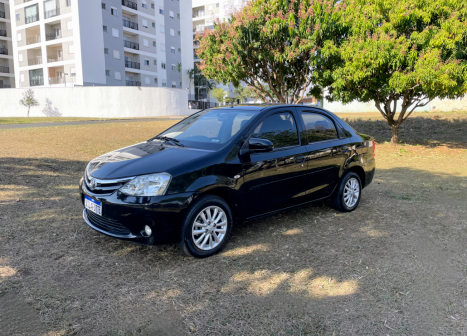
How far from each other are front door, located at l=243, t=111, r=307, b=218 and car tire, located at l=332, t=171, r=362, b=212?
916 mm

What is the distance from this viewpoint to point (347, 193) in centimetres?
585

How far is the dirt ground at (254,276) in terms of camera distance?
9.75 ft

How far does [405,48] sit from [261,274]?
10674mm

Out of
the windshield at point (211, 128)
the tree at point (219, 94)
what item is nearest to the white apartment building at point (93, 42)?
the tree at point (219, 94)

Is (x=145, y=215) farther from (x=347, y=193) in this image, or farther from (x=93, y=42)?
(x=93, y=42)

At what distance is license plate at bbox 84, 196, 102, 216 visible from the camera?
393 cm

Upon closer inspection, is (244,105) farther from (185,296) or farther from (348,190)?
(185,296)

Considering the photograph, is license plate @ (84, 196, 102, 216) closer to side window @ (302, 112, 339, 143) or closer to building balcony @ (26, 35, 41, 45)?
side window @ (302, 112, 339, 143)

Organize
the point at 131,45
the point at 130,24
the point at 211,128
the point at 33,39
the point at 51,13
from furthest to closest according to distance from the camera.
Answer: the point at 131,45 < the point at 130,24 < the point at 33,39 < the point at 51,13 < the point at 211,128

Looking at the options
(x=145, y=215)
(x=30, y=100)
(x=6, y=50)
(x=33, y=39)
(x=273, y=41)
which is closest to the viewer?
(x=145, y=215)

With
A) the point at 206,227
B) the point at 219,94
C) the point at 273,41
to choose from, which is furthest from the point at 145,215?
the point at 219,94

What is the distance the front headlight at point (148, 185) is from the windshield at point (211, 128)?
31.3 inches

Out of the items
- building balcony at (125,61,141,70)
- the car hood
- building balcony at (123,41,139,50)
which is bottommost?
the car hood

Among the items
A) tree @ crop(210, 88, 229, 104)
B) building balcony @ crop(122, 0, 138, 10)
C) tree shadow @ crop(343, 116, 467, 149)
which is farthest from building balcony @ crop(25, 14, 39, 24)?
tree shadow @ crop(343, 116, 467, 149)
